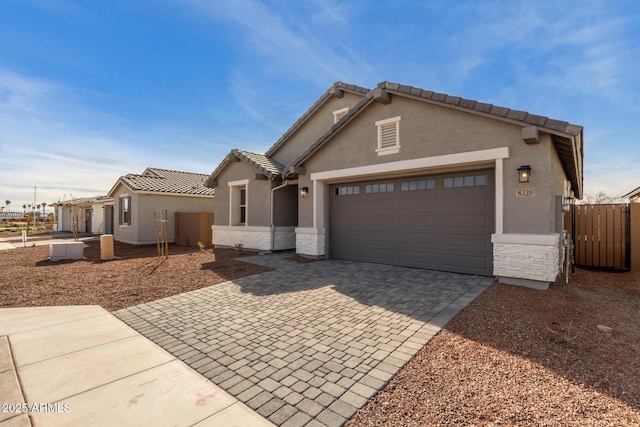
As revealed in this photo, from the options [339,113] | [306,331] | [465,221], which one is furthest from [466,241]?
[339,113]

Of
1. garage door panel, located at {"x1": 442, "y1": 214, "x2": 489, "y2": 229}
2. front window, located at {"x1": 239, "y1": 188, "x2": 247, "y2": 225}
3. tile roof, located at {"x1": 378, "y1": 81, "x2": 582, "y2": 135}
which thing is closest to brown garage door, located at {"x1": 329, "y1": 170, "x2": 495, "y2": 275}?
garage door panel, located at {"x1": 442, "y1": 214, "x2": 489, "y2": 229}

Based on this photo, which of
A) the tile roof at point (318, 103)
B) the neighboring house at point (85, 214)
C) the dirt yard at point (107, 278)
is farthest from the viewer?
the neighboring house at point (85, 214)

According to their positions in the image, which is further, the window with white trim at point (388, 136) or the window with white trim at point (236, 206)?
the window with white trim at point (236, 206)

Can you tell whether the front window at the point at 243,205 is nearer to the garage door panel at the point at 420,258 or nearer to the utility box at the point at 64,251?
the utility box at the point at 64,251

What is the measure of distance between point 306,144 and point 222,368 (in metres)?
12.9

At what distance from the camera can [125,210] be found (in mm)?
18625

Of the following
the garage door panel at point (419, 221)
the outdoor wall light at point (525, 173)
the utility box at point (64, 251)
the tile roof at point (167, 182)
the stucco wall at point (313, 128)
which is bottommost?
the utility box at point (64, 251)

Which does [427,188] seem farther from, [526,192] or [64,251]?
[64,251]

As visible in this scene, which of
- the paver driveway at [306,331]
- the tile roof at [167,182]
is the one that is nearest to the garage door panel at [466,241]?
the paver driveway at [306,331]

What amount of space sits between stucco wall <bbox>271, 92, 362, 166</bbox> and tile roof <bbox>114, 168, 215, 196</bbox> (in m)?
6.75

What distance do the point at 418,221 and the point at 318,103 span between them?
342 inches

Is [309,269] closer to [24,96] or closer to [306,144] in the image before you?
[306,144]

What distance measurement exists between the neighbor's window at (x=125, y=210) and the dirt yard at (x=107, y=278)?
6398mm

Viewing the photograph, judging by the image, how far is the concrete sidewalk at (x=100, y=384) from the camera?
2.63 meters
